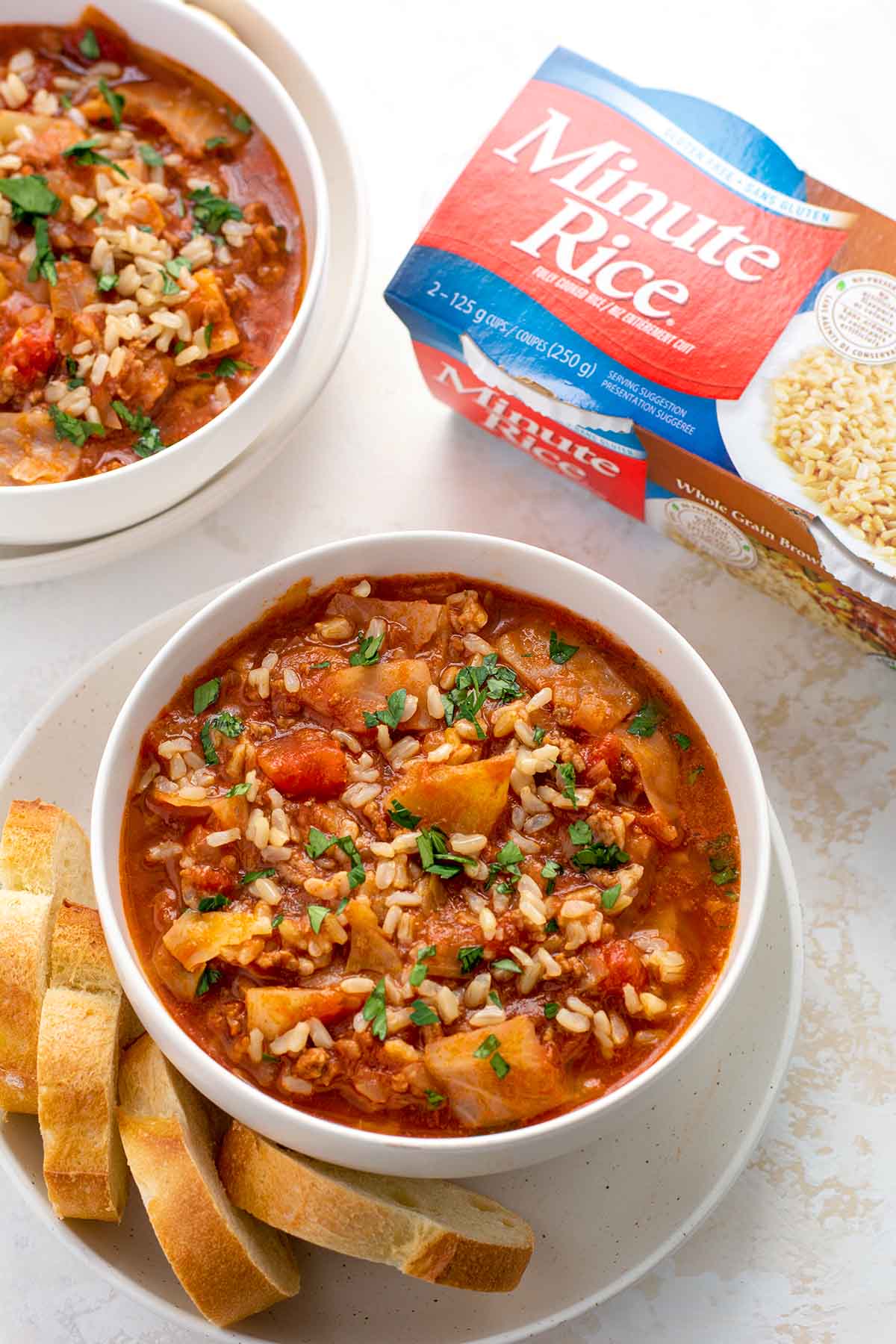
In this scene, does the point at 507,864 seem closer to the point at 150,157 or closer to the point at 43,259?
the point at 43,259

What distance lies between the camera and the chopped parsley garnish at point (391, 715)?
347cm

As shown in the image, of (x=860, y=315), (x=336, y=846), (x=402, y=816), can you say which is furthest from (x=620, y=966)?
(x=860, y=315)

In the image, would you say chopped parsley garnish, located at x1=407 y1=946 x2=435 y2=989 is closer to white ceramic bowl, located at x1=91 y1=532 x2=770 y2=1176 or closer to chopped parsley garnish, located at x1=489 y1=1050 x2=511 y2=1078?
chopped parsley garnish, located at x1=489 y1=1050 x2=511 y2=1078

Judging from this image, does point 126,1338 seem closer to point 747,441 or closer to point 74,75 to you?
point 747,441

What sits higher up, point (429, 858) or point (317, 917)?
point (429, 858)

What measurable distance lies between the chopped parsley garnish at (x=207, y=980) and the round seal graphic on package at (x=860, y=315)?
225 centimetres

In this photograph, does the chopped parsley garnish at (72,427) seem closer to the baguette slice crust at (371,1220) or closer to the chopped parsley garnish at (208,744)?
the chopped parsley garnish at (208,744)

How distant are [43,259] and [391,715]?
1.81 metres

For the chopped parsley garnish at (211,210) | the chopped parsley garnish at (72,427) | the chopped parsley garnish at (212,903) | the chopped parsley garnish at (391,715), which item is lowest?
the chopped parsley garnish at (212,903)

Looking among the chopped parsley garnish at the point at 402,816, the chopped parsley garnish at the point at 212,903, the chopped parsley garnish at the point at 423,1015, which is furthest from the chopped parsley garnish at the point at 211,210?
the chopped parsley garnish at the point at 423,1015

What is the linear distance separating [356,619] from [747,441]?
1.13 metres

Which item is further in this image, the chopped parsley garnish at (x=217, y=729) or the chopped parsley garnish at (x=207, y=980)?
the chopped parsley garnish at (x=217, y=729)

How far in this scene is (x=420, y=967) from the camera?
3.22 metres

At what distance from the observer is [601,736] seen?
3533 millimetres
